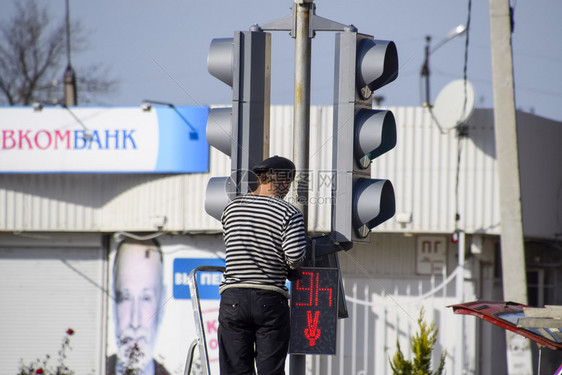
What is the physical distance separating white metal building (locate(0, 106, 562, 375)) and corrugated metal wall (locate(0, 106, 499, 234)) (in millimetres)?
19

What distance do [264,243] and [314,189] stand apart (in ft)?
24.3

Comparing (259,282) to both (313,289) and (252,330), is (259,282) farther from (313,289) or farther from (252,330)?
(313,289)

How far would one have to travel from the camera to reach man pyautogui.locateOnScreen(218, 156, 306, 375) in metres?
4.69

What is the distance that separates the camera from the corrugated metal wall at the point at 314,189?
43.2 ft

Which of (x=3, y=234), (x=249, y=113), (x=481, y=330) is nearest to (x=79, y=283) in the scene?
(x=3, y=234)

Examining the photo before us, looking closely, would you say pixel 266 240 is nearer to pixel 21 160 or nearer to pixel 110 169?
pixel 110 169

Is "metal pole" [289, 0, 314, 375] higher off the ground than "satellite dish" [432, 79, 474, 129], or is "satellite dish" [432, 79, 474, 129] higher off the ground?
"satellite dish" [432, 79, 474, 129]

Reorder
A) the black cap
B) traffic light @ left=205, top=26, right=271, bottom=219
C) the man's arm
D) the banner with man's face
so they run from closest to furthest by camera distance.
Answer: the man's arm, the black cap, traffic light @ left=205, top=26, right=271, bottom=219, the banner with man's face

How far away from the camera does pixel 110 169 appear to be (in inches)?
566

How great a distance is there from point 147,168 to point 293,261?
32.5 feet

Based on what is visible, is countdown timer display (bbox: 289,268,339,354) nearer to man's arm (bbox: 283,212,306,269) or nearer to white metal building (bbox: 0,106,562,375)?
man's arm (bbox: 283,212,306,269)

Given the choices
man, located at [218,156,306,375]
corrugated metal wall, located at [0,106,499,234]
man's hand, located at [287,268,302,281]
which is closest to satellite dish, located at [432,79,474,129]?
corrugated metal wall, located at [0,106,499,234]

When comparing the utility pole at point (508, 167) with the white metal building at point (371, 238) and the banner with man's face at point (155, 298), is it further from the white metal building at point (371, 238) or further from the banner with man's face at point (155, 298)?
the banner with man's face at point (155, 298)

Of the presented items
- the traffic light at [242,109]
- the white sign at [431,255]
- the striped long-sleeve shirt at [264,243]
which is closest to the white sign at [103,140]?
the white sign at [431,255]
